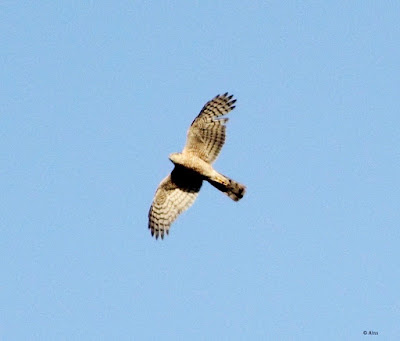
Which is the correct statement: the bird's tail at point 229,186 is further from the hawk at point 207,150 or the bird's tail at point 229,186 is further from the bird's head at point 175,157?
the bird's head at point 175,157

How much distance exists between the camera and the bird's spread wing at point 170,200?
2855 centimetres

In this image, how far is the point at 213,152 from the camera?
2795cm

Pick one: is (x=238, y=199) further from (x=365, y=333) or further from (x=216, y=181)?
(x=365, y=333)

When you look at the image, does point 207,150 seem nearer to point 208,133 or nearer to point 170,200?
point 208,133

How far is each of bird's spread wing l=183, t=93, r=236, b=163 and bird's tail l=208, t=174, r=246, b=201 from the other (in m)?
0.43

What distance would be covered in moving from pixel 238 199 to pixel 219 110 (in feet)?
6.21

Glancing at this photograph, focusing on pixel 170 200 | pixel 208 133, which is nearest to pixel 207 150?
pixel 208 133

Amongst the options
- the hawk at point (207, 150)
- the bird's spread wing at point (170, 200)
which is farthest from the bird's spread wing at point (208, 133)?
the bird's spread wing at point (170, 200)

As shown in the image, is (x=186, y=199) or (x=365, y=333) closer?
(x=365, y=333)

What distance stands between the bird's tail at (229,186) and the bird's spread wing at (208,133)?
1.40 ft

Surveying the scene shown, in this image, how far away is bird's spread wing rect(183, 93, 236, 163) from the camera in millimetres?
27859

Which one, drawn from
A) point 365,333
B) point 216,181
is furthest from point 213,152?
point 365,333

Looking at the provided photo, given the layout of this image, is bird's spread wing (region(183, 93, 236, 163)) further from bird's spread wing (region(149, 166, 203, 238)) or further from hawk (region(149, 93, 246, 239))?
bird's spread wing (region(149, 166, 203, 238))

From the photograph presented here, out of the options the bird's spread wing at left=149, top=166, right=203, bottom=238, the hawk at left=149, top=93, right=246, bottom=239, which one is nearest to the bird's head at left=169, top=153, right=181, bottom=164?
the hawk at left=149, top=93, right=246, bottom=239
